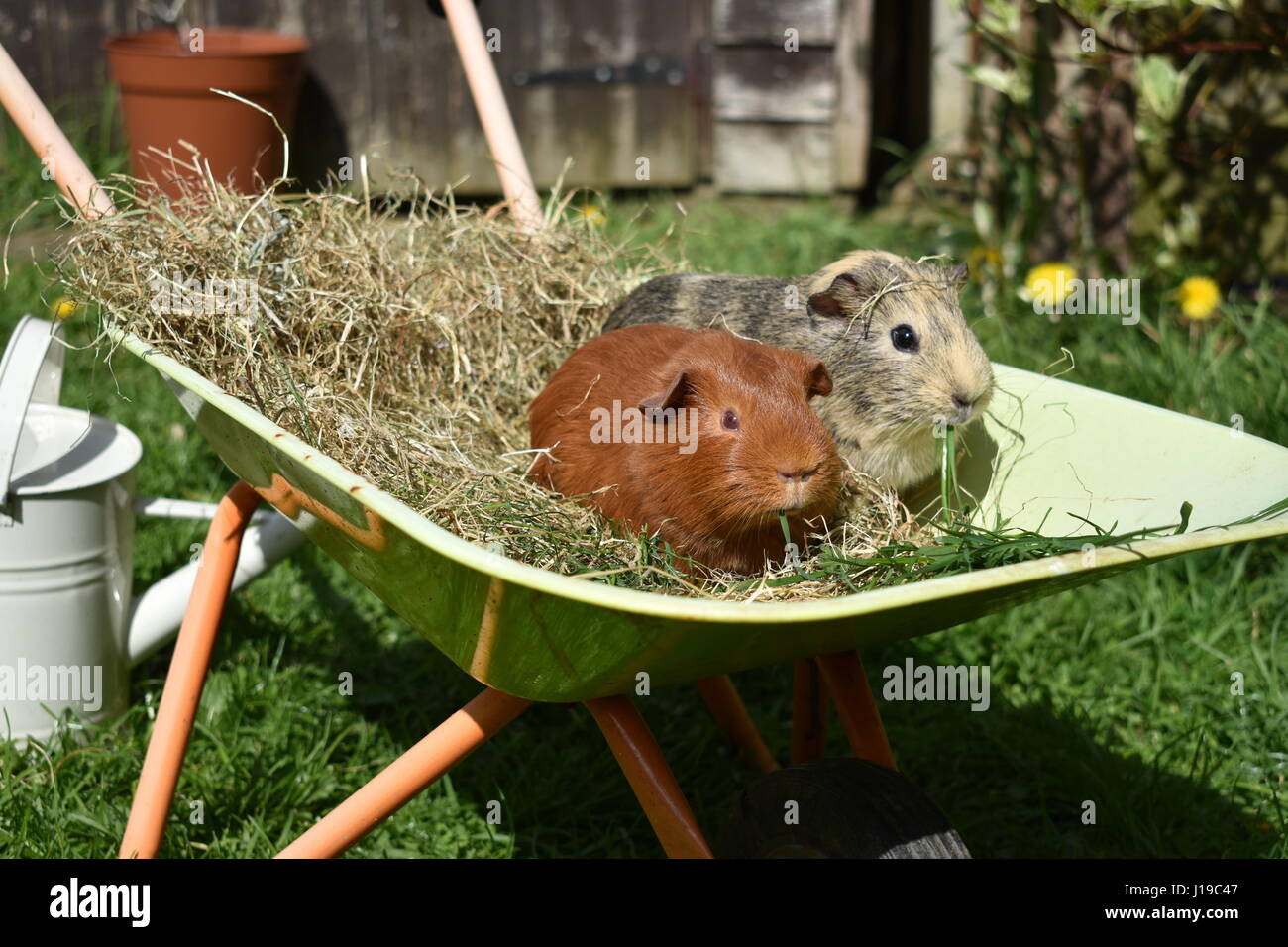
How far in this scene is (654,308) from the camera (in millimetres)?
2379

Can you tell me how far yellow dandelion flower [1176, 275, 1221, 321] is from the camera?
3979mm

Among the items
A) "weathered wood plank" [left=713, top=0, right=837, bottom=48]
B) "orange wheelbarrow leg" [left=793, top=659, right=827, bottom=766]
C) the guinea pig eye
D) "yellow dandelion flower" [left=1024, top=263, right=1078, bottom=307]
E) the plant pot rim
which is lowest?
"orange wheelbarrow leg" [left=793, top=659, right=827, bottom=766]

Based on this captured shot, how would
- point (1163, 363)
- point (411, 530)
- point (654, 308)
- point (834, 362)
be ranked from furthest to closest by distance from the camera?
point (1163, 363) < point (654, 308) < point (834, 362) < point (411, 530)

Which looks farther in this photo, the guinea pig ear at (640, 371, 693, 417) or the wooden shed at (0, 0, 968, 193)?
the wooden shed at (0, 0, 968, 193)

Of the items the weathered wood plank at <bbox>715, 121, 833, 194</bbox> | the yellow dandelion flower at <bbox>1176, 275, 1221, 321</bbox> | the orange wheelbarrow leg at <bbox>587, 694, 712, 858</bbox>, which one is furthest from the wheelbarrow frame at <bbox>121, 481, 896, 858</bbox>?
the weathered wood plank at <bbox>715, 121, 833, 194</bbox>

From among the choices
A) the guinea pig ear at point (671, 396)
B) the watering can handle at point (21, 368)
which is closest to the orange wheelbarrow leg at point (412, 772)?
the guinea pig ear at point (671, 396)

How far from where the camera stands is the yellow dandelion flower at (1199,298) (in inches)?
157

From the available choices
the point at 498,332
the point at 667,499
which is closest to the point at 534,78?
the point at 498,332

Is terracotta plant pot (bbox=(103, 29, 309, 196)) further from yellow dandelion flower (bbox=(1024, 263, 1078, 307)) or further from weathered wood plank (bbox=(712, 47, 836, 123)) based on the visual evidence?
yellow dandelion flower (bbox=(1024, 263, 1078, 307))

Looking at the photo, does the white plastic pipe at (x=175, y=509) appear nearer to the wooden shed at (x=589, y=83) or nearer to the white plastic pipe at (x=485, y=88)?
the white plastic pipe at (x=485, y=88)

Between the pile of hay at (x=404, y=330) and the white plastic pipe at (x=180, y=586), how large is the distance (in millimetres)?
454

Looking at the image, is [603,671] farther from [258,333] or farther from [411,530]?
[258,333]

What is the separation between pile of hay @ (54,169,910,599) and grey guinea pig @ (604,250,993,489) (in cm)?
9

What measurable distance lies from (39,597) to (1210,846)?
7.88 ft
